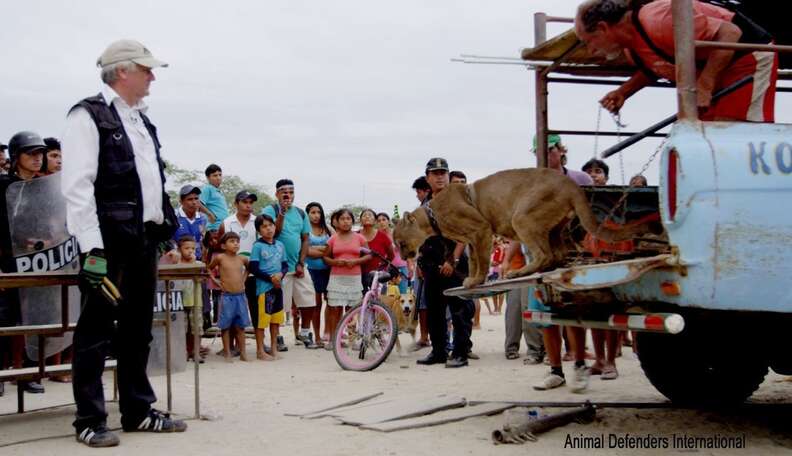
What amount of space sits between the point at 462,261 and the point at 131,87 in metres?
5.55

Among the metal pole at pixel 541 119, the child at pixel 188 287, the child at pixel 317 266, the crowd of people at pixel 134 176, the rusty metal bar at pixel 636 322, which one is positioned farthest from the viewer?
the child at pixel 317 266

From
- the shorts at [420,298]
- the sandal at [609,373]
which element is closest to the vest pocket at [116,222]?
the sandal at [609,373]

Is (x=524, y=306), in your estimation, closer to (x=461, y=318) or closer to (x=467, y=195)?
(x=461, y=318)

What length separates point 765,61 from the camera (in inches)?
194

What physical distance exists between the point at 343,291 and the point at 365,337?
6.05 feet

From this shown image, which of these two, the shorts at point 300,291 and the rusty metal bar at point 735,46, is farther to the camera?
the shorts at point 300,291

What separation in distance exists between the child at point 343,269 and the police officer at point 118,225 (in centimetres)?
586

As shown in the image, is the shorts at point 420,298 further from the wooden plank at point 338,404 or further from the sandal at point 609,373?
the wooden plank at point 338,404

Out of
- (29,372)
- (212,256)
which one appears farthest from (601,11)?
(212,256)

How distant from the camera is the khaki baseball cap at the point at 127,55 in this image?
5250mm

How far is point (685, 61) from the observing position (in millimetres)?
4344

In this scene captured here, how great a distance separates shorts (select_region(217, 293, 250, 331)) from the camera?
10133mm

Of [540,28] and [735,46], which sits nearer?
[735,46]

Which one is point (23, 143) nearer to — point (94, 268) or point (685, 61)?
point (94, 268)
